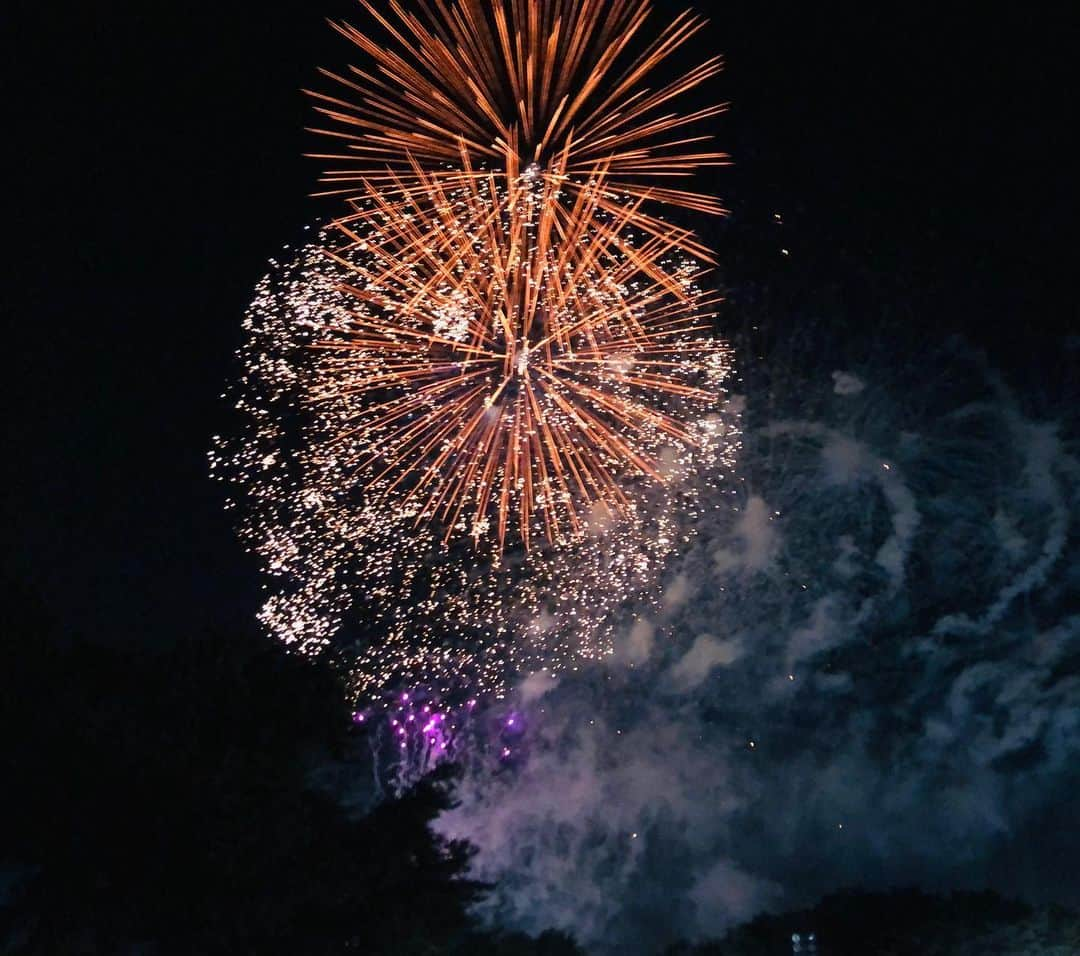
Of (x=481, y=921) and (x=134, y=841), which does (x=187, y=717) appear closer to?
(x=134, y=841)

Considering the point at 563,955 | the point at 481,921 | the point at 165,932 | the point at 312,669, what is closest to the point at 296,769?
the point at 312,669

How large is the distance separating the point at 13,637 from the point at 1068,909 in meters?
27.9

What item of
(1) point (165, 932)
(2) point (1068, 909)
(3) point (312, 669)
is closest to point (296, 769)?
(3) point (312, 669)

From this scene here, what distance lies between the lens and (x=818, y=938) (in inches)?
1484

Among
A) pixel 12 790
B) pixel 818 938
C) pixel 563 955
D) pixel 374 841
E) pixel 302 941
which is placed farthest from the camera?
pixel 818 938

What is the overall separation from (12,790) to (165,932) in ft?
8.11

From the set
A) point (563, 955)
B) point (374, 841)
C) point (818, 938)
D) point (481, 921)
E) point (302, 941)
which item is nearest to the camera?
point (302, 941)

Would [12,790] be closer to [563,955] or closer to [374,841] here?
[374,841]

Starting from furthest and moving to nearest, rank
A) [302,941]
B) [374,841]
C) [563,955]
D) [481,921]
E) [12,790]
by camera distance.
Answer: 1. [563,955]
2. [481,921]
3. [374,841]
4. [302,941]
5. [12,790]

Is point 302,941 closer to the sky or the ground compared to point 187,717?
closer to the ground

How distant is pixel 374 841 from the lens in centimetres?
1700

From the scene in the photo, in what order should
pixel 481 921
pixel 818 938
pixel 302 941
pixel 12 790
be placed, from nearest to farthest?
pixel 12 790
pixel 302 941
pixel 481 921
pixel 818 938

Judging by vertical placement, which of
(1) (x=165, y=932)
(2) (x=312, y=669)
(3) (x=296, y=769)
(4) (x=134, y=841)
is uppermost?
(2) (x=312, y=669)

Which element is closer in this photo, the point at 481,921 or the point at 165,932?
the point at 165,932
